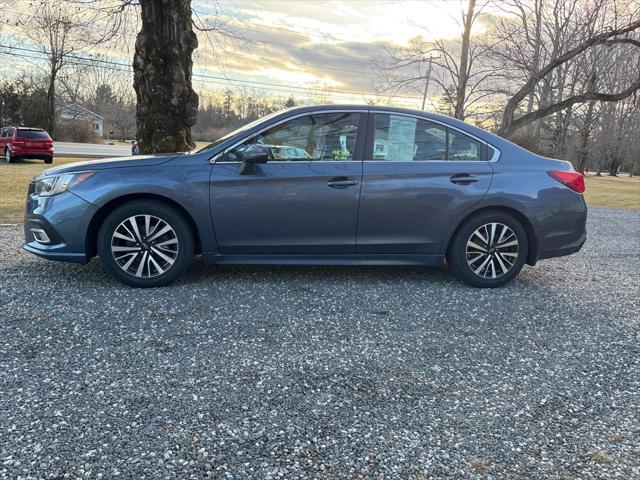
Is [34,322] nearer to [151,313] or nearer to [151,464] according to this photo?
[151,313]

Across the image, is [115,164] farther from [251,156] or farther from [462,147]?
[462,147]

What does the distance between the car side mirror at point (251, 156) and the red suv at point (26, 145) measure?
73.4 feet

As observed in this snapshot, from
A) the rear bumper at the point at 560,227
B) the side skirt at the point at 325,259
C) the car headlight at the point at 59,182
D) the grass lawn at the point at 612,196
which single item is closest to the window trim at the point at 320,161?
the side skirt at the point at 325,259

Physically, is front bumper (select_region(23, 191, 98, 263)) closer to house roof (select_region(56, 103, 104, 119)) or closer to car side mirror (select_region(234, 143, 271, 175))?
car side mirror (select_region(234, 143, 271, 175))

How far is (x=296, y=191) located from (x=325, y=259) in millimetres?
696

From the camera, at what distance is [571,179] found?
15.6 ft

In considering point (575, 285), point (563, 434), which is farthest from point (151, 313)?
point (575, 285)

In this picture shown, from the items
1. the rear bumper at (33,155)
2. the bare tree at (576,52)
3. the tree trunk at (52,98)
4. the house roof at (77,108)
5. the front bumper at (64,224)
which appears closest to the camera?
the front bumper at (64,224)

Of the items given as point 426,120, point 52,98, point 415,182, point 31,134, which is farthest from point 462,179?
point 52,98

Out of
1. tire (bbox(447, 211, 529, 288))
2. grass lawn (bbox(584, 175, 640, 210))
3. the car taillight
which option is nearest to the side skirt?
tire (bbox(447, 211, 529, 288))

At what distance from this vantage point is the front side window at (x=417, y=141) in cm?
458

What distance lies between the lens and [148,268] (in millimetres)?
4316

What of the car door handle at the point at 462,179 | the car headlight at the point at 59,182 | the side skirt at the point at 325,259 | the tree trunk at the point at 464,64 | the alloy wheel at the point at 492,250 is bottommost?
the side skirt at the point at 325,259

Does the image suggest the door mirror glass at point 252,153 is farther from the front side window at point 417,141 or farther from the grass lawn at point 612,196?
the grass lawn at point 612,196
